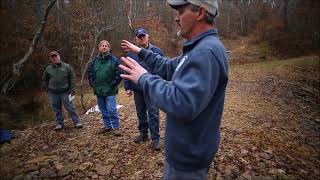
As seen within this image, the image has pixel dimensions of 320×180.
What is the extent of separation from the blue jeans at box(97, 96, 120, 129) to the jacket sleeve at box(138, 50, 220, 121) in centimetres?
440

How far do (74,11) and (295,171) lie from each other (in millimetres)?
11320

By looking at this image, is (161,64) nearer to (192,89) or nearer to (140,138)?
(192,89)

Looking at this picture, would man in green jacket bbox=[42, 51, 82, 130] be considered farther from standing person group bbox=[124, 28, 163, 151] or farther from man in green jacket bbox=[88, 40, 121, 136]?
standing person group bbox=[124, 28, 163, 151]

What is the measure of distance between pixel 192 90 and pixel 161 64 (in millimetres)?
930

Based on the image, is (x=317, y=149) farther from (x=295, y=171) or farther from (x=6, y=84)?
(x=6, y=84)

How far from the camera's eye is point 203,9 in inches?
83.4

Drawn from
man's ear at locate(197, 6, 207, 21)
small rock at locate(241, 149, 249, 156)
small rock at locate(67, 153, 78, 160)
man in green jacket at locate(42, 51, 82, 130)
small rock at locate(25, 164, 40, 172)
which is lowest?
small rock at locate(241, 149, 249, 156)

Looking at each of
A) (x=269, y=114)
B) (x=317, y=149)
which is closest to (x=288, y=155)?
(x=317, y=149)

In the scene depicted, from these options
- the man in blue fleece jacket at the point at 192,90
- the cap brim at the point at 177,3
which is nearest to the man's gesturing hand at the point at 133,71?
the man in blue fleece jacket at the point at 192,90

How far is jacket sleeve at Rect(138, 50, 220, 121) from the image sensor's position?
1.93 m

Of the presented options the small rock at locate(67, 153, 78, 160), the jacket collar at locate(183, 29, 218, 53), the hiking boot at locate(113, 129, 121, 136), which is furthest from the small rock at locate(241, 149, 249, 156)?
the jacket collar at locate(183, 29, 218, 53)

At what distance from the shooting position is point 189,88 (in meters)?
1.92

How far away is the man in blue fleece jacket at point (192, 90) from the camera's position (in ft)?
A: 6.40

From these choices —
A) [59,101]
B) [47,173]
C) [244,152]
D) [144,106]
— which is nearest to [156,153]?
[144,106]
